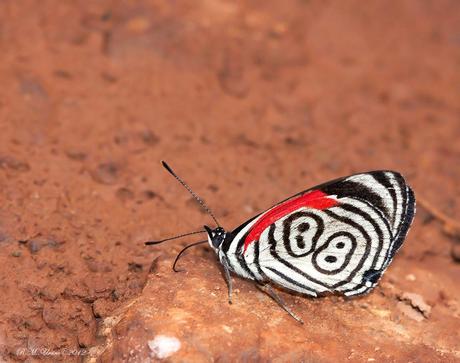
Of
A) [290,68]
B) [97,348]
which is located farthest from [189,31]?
[97,348]

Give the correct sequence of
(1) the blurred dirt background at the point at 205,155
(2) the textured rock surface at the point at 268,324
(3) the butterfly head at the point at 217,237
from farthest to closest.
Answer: (3) the butterfly head at the point at 217,237, (1) the blurred dirt background at the point at 205,155, (2) the textured rock surface at the point at 268,324

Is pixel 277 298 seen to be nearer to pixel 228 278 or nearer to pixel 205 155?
pixel 228 278

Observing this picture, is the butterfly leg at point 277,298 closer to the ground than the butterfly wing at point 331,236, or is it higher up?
closer to the ground

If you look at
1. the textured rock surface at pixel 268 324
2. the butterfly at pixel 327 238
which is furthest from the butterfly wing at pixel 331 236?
the textured rock surface at pixel 268 324

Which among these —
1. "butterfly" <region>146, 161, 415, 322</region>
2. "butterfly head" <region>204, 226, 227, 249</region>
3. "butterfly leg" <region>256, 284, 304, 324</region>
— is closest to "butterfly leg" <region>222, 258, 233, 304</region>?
"butterfly" <region>146, 161, 415, 322</region>

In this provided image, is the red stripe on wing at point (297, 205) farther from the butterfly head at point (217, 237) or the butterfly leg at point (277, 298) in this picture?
the butterfly leg at point (277, 298)

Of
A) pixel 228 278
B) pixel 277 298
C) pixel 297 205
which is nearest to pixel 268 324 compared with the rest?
Answer: pixel 277 298

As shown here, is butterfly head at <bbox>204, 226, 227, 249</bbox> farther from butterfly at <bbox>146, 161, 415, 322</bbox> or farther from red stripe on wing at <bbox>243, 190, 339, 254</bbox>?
red stripe on wing at <bbox>243, 190, 339, 254</bbox>
